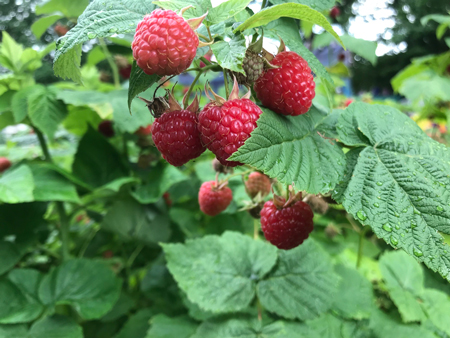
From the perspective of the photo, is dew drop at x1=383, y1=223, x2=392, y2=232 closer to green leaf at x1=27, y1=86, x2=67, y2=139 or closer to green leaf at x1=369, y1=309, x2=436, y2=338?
green leaf at x1=369, y1=309, x2=436, y2=338

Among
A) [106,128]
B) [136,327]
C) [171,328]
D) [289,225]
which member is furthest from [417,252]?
[106,128]

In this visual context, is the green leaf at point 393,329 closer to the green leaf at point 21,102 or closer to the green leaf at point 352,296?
the green leaf at point 352,296

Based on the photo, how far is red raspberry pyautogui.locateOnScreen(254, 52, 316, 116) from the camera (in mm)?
495

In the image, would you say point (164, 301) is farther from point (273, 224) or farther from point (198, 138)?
point (198, 138)

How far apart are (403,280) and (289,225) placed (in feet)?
2.57

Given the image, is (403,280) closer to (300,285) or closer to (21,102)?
(300,285)

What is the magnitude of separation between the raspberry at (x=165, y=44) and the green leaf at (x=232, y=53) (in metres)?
0.04

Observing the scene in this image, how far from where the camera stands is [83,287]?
1.08 metres

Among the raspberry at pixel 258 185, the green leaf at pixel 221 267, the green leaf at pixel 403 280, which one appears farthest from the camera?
the green leaf at pixel 403 280

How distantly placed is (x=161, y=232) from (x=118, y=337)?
0.40 metres

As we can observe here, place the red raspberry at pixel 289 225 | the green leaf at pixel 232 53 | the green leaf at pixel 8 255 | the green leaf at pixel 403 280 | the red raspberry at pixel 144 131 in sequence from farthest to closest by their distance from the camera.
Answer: the red raspberry at pixel 144 131 → the green leaf at pixel 8 255 → the green leaf at pixel 403 280 → the red raspberry at pixel 289 225 → the green leaf at pixel 232 53

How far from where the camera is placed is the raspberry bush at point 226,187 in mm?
458

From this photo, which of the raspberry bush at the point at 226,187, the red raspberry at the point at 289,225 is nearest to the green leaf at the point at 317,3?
the raspberry bush at the point at 226,187

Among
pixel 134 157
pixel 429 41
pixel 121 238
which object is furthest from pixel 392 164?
pixel 429 41
